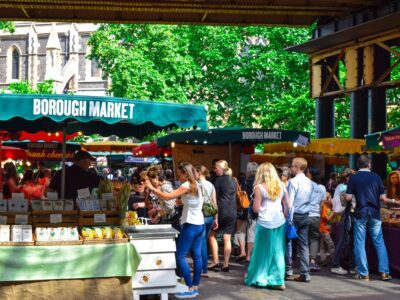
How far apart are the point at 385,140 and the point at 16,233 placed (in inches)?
274

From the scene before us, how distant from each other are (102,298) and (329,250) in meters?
6.30

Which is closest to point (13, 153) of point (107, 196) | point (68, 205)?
point (107, 196)

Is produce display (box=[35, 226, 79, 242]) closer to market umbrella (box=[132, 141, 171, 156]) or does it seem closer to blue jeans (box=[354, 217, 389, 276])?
blue jeans (box=[354, 217, 389, 276])

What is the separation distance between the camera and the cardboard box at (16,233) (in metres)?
8.60

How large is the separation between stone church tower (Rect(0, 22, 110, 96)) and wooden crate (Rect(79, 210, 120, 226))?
68391 millimetres

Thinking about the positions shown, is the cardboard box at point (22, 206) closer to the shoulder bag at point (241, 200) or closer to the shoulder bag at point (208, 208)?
the shoulder bag at point (208, 208)

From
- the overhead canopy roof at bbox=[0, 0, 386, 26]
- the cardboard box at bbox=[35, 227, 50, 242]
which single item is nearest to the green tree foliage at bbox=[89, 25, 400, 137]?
the overhead canopy roof at bbox=[0, 0, 386, 26]

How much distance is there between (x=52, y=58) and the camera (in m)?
81.3

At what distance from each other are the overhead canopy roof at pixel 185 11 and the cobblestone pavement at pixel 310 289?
10027 mm

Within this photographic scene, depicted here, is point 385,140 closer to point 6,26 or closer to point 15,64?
point 6,26

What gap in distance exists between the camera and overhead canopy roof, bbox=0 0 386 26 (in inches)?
805

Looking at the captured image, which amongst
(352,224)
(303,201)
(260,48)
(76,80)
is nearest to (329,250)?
(352,224)

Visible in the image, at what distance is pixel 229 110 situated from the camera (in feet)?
136

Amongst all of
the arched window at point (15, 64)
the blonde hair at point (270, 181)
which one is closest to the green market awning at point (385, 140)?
the blonde hair at point (270, 181)
